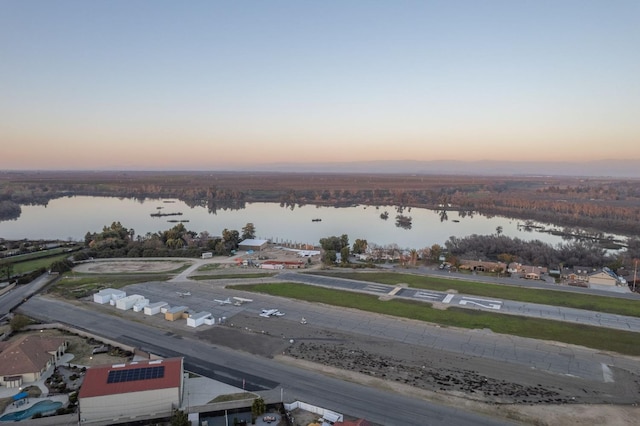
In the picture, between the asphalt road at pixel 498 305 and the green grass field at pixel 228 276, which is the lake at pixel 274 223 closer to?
the green grass field at pixel 228 276

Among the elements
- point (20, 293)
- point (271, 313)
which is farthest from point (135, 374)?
point (20, 293)

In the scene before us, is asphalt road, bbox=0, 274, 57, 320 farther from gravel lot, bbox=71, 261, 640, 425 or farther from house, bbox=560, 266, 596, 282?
house, bbox=560, 266, 596, 282

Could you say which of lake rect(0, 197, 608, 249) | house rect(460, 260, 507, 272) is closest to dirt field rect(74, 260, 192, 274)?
lake rect(0, 197, 608, 249)

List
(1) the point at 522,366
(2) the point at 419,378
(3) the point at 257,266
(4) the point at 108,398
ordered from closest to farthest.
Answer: (4) the point at 108,398
(2) the point at 419,378
(1) the point at 522,366
(3) the point at 257,266

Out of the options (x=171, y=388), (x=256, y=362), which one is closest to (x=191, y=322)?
(x=256, y=362)

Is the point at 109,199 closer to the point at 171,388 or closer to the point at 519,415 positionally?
the point at 171,388
